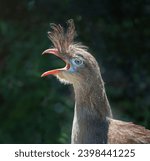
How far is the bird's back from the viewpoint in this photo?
5.18 metres

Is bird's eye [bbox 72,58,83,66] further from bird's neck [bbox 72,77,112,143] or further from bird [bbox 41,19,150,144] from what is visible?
bird's neck [bbox 72,77,112,143]

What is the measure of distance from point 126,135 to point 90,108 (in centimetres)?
30

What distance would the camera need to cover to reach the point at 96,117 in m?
5.28

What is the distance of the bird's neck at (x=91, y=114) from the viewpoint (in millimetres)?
5242

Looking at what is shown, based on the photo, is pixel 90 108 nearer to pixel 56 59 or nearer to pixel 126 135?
pixel 126 135

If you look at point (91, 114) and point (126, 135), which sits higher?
point (91, 114)

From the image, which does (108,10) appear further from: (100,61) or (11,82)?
(11,82)

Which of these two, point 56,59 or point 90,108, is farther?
point 56,59

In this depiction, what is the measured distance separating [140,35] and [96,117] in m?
1.95

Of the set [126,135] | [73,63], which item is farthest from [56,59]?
[126,135]

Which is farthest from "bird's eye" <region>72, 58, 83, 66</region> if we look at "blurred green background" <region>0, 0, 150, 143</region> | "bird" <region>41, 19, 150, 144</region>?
"blurred green background" <region>0, 0, 150, 143</region>

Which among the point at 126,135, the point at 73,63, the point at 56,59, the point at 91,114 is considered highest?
the point at 56,59

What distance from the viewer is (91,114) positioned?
5.29 metres

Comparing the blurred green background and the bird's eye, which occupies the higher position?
the blurred green background
